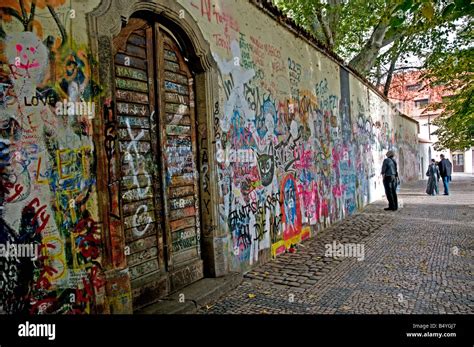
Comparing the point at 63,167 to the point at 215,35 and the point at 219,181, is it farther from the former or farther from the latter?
the point at 215,35

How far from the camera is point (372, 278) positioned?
5.43 metres

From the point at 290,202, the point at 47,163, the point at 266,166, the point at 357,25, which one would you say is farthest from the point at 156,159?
the point at 357,25

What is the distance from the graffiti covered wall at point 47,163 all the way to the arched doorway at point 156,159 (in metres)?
0.50

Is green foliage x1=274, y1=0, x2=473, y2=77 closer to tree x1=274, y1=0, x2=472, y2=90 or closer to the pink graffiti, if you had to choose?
tree x1=274, y1=0, x2=472, y2=90

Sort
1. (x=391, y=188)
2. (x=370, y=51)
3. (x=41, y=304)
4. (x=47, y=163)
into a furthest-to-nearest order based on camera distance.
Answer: (x=370, y=51) < (x=391, y=188) < (x=47, y=163) < (x=41, y=304)

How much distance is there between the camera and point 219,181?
5.46 m

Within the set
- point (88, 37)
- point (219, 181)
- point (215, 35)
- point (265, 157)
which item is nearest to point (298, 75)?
point (265, 157)

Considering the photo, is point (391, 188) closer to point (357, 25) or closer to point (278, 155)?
point (278, 155)

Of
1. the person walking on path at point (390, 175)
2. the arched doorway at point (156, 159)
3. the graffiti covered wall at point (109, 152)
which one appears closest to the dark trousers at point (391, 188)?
the person walking on path at point (390, 175)

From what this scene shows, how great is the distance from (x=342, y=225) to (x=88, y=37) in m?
7.84

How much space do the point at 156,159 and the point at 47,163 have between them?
1.56 meters

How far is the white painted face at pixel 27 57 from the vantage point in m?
3.04

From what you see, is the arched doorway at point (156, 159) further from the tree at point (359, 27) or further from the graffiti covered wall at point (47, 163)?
the tree at point (359, 27)

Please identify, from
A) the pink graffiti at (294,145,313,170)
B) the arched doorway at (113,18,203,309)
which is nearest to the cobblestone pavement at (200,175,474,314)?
the arched doorway at (113,18,203,309)
